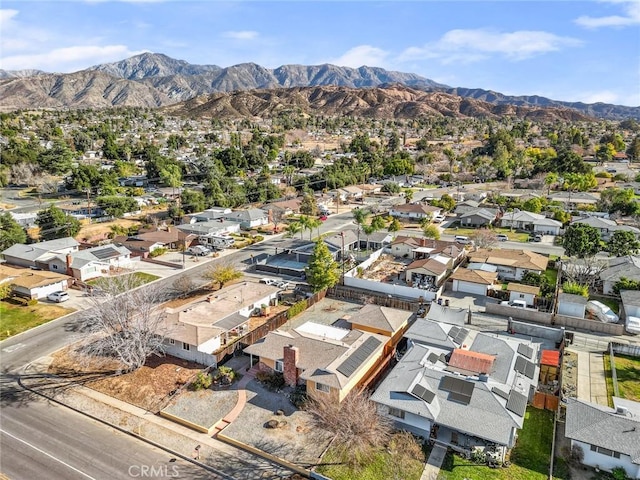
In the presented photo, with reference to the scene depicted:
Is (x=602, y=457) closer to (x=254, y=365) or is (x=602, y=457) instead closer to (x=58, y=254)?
(x=254, y=365)

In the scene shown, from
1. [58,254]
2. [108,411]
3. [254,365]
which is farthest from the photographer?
[58,254]

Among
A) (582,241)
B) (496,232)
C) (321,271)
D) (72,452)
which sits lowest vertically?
(72,452)

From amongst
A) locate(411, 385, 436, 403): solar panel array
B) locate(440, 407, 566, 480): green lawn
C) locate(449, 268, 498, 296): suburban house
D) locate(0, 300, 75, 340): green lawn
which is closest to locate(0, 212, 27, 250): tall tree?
locate(0, 300, 75, 340): green lawn

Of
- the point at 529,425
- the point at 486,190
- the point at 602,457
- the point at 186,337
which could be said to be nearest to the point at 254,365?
the point at 186,337

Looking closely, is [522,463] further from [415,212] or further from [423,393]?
[415,212]

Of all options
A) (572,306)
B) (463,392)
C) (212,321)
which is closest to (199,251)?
(212,321)

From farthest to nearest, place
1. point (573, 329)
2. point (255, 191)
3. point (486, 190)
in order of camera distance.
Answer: point (486, 190) → point (255, 191) → point (573, 329)
